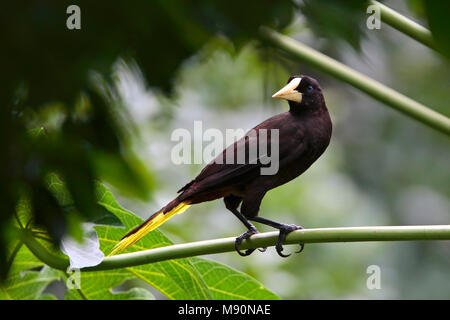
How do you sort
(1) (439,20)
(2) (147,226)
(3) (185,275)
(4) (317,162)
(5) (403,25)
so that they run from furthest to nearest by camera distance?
(4) (317,162), (3) (185,275), (2) (147,226), (5) (403,25), (1) (439,20)

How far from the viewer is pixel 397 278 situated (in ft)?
17.1

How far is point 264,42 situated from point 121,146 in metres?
0.18

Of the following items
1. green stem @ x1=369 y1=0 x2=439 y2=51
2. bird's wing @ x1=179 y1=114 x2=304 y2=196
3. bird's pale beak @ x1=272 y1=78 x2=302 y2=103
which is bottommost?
bird's wing @ x1=179 y1=114 x2=304 y2=196

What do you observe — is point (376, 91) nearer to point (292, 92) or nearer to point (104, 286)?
point (292, 92)

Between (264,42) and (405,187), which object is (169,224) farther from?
(405,187)

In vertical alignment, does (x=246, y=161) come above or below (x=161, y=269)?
above

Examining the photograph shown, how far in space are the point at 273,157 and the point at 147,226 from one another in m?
0.37

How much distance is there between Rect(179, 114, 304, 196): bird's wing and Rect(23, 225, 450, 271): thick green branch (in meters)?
0.22

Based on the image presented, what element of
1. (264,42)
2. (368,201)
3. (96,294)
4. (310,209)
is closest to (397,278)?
(368,201)

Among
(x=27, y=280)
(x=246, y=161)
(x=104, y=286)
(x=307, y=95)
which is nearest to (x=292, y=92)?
(x=307, y=95)

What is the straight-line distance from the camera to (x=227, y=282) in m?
1.89

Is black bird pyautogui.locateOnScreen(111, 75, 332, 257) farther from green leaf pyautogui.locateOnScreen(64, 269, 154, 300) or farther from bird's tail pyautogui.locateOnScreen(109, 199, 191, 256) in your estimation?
green leaf pyautogui.locateOnScreen(64, 269, 154, 300)

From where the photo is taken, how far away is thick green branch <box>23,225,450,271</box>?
1.22 m

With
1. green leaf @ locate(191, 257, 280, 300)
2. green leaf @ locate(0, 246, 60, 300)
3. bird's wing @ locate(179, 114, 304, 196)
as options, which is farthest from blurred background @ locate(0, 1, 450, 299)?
green leaf @ locate(0, 246, 60, 300)
